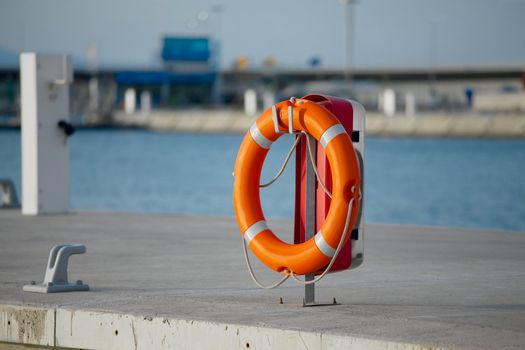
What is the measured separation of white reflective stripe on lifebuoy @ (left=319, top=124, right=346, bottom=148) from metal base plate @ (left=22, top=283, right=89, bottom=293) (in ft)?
6.10

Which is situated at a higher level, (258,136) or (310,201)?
(258,136)

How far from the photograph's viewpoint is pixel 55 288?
781 cm

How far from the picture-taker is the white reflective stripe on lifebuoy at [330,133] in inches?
280

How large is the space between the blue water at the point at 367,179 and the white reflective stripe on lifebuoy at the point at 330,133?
28258 mm

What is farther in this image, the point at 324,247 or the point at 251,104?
the point at 251,104

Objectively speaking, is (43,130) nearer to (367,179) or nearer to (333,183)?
(333,183)

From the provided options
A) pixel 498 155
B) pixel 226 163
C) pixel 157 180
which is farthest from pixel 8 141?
pixel 157 180

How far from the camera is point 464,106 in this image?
487ft

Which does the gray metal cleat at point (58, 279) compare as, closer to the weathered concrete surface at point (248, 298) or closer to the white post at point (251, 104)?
the weathered concrete surface at point (248, 298)

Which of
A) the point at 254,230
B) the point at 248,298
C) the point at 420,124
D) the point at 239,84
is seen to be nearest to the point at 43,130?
the point at 248,298

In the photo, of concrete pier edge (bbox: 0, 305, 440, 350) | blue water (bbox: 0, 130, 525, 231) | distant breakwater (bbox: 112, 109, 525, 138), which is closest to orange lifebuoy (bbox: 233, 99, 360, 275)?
concrete pier edge (bbox: 0, 305, 440, 350)

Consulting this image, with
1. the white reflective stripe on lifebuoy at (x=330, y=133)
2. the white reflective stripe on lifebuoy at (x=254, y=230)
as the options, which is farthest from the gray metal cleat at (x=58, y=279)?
the white reflective stripe on lifebuoy at (x=330, y=133)

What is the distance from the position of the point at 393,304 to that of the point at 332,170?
0.90 m

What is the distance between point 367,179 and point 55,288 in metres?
57.9
